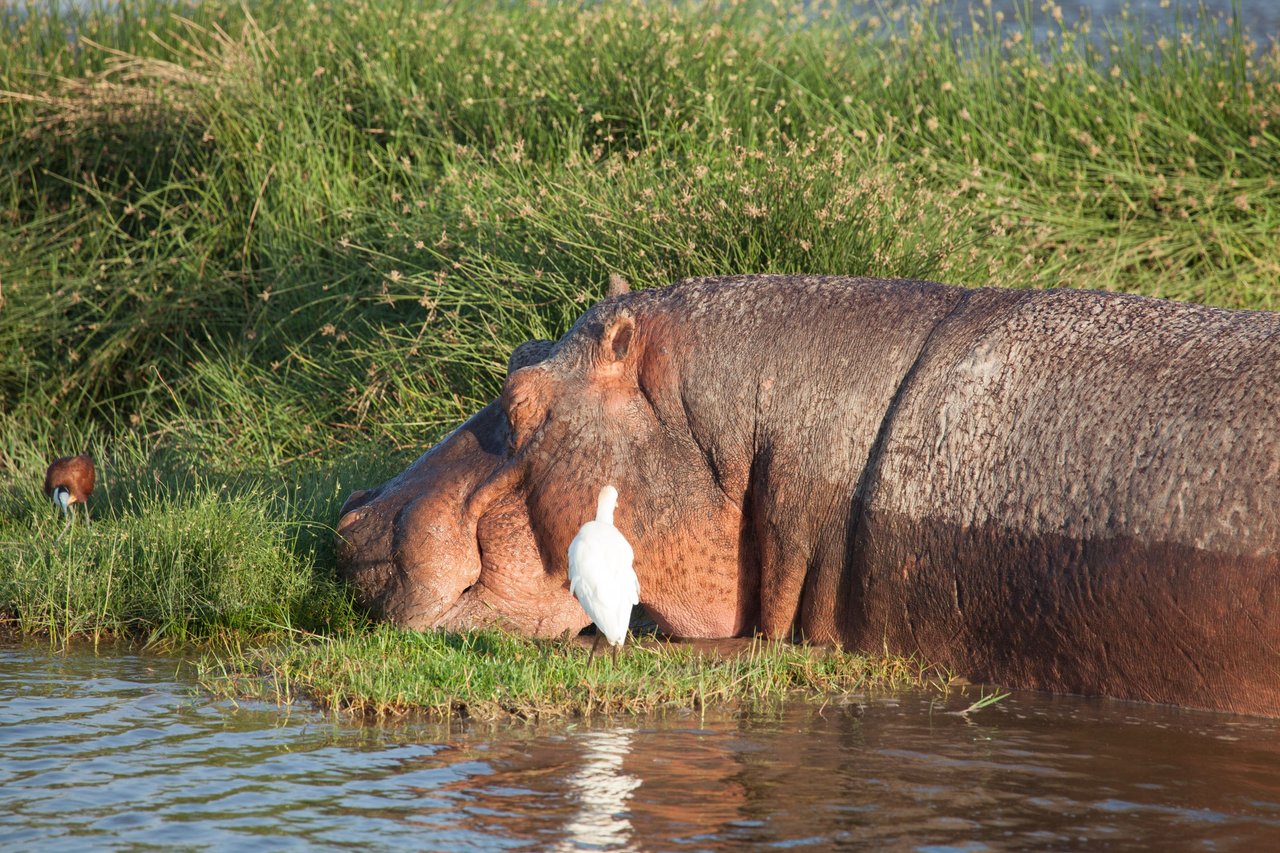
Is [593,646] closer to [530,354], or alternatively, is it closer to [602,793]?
[530,354]

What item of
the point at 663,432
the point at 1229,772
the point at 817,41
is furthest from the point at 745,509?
the point at 817,41

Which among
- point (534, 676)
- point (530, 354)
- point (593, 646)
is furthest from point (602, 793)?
point (530, 354)

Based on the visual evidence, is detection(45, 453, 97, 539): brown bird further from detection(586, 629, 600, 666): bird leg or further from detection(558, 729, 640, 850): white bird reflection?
detection(558, 729, 640, 850): white bird reflection

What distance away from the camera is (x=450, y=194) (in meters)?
8.58

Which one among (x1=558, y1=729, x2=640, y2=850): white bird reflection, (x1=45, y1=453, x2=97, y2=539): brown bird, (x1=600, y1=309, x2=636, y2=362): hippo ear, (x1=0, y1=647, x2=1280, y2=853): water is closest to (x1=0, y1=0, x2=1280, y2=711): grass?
(x1=45, y1=453, x2=97, y2=539): brown bird

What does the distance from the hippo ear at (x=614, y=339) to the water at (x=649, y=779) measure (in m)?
1.26

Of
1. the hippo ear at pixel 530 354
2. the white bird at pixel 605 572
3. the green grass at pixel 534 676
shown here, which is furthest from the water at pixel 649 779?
the hippo ear at pixel 530 354

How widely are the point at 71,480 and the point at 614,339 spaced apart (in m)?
2.92

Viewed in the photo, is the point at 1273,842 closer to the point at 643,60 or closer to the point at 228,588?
the point at 228,588

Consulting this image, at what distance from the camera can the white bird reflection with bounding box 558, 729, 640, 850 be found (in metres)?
3.43

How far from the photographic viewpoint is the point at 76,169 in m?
10.0

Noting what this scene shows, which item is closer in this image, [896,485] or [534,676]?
[534,676]

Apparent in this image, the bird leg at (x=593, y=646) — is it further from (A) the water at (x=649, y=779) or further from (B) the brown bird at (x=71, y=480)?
(B) the brown bird at (x=71, y=480)

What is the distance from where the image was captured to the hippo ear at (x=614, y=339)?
5.17 m
